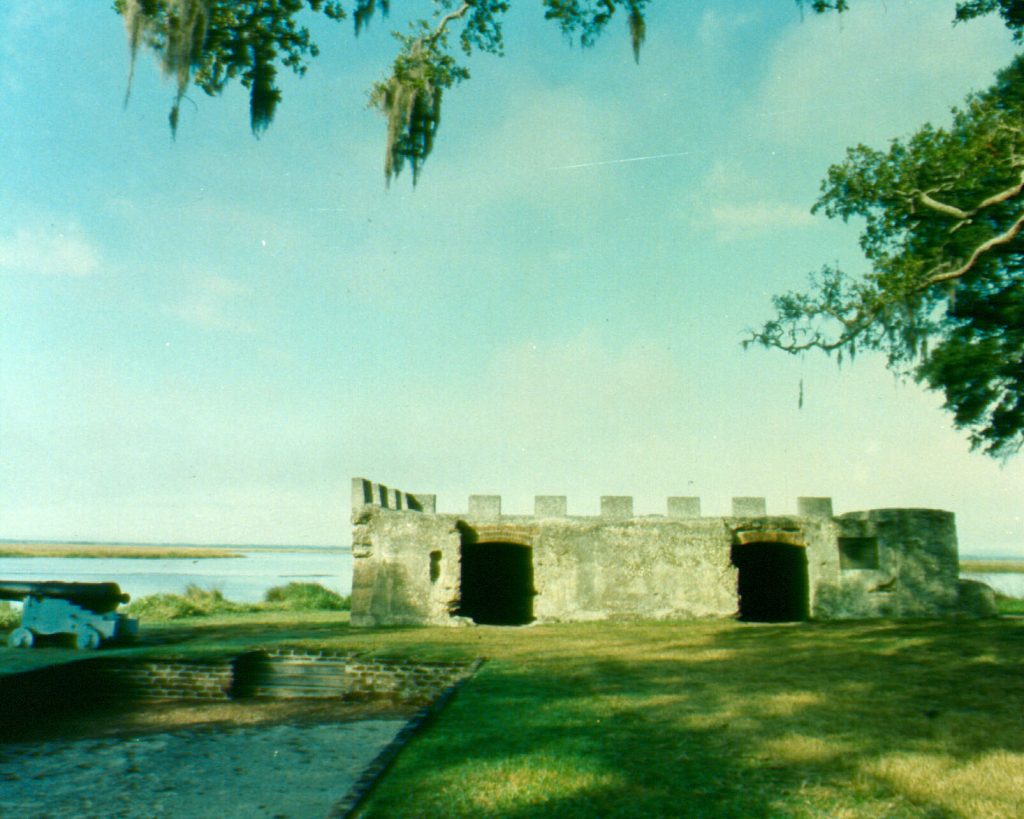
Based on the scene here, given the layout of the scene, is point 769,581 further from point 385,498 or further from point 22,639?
point 22,639

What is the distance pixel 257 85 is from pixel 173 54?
1037 millimetres

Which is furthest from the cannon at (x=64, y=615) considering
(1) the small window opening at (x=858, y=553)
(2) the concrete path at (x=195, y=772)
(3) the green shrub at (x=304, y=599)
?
(1) the small window opening at (x=858, y=553)

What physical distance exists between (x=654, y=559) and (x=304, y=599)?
15.2 metres

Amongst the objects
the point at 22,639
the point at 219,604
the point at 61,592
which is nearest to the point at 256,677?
the point at 61,592

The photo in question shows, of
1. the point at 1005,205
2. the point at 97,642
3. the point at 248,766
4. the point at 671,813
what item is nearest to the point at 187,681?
the point at 97,642

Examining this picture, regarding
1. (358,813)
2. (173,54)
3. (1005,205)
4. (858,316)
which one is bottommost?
(358,813)

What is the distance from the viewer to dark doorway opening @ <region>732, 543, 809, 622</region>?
22859 millimetres

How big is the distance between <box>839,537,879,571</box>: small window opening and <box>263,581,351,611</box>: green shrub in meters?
16.6

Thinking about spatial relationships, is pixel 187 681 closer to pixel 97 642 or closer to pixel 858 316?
pixel 97 642

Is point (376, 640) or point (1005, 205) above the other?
point (1005, 205)

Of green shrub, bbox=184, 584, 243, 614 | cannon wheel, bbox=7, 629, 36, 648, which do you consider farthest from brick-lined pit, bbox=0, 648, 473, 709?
green shrub, bbox=184, 584, 243, 614

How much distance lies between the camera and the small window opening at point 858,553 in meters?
17.8

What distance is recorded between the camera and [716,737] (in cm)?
664

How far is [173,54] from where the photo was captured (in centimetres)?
851
